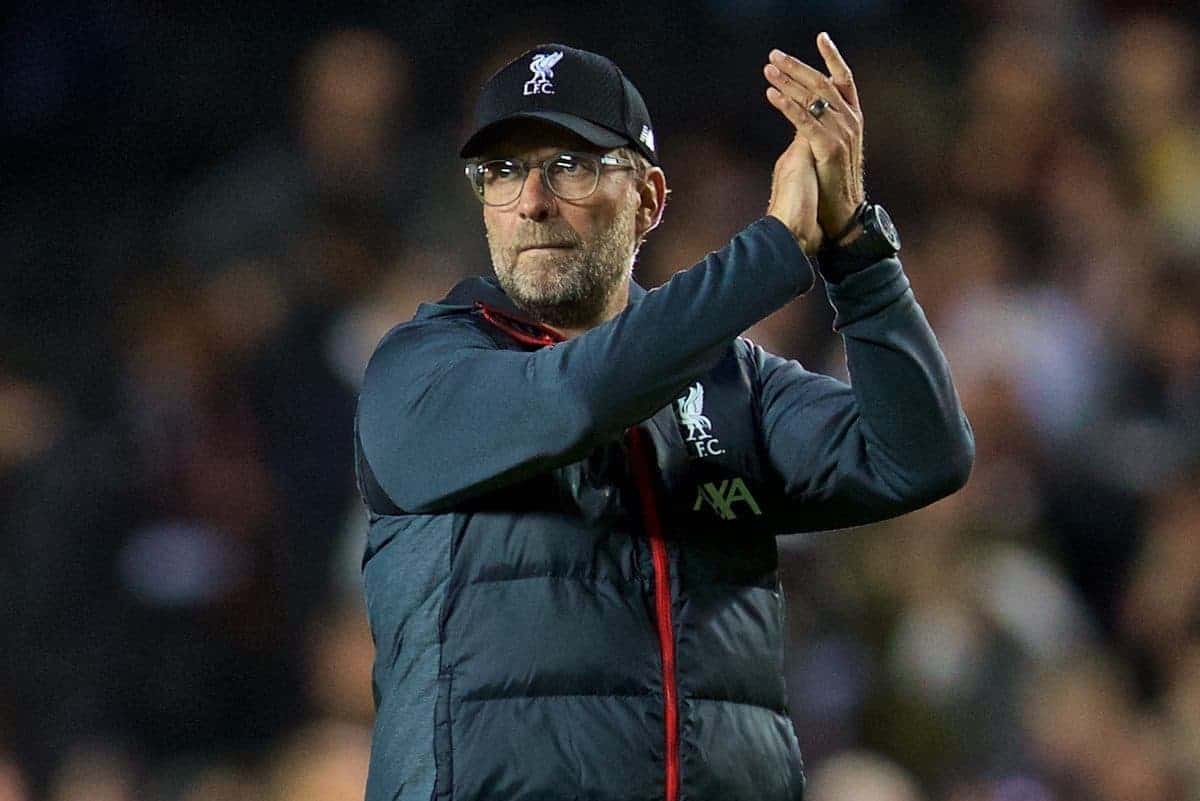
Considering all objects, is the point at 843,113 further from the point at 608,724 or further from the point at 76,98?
the point at 76,98

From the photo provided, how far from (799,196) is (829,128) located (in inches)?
3.1

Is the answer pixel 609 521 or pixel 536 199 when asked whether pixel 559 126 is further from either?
pixel 609 521

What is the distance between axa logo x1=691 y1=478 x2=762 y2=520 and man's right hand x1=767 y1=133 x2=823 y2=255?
0.81ft

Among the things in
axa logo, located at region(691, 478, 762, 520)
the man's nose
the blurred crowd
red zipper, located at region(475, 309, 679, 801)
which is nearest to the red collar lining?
red zipper, located at region(475, 309, 679, 801)

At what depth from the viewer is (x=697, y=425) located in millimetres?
1743

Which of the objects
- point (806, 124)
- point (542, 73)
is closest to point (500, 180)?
point (542, 73)

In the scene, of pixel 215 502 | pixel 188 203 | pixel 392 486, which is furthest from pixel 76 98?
pixel 392 486

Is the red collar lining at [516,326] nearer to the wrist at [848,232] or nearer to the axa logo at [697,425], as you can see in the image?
the axa logo at [697,425]

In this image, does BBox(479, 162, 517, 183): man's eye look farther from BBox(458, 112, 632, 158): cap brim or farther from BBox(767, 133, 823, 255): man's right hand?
BBox(767, 133, 823, 255): man's right hand

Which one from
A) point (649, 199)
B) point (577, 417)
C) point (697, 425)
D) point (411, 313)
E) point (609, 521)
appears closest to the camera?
point (577, 417)

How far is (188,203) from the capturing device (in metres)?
3.71

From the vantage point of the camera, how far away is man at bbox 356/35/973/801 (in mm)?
1519

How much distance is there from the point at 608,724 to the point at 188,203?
2464mm

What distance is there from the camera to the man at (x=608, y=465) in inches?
59.8
